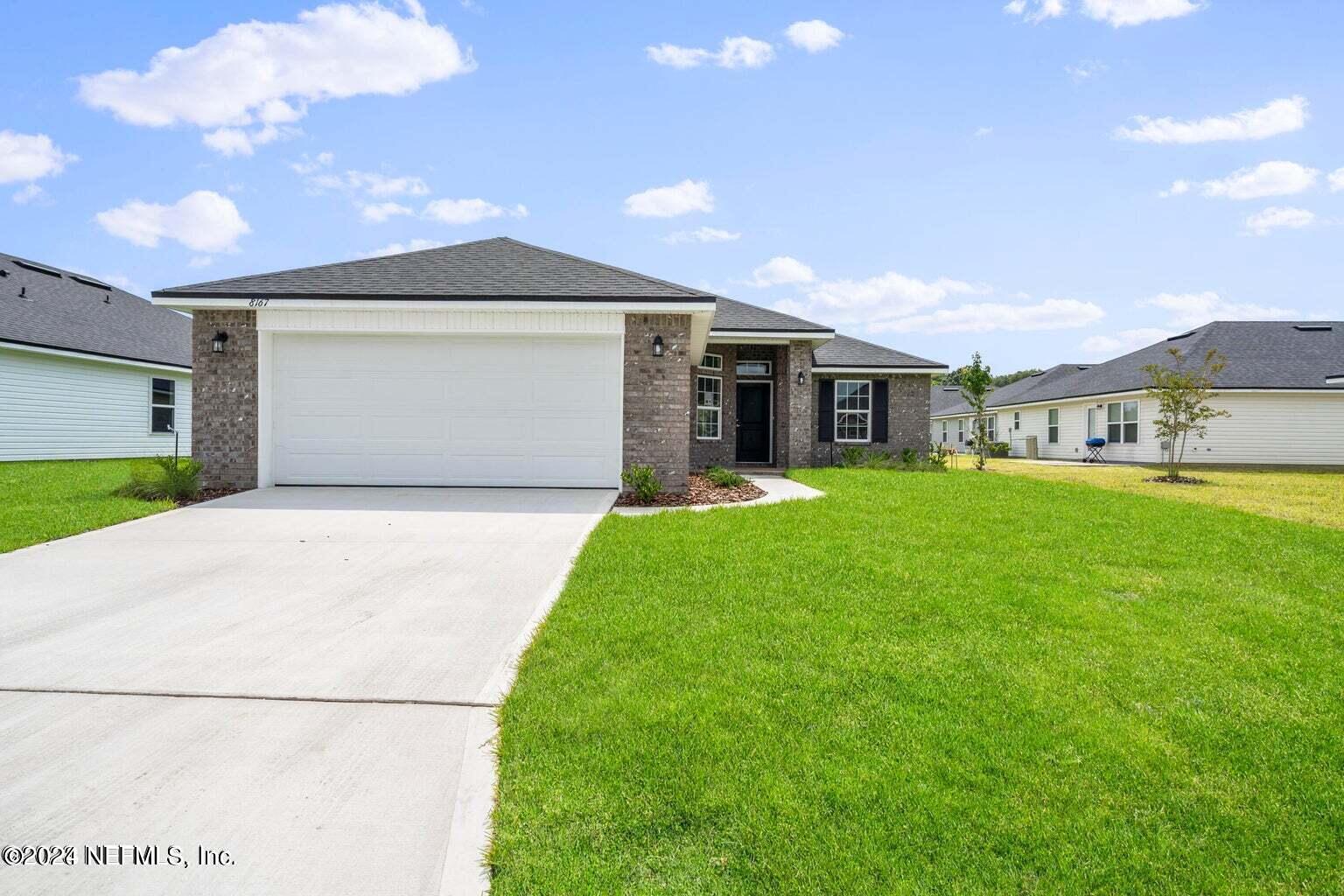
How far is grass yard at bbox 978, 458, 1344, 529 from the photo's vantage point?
10.3 meters

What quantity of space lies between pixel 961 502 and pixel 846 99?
6.78m

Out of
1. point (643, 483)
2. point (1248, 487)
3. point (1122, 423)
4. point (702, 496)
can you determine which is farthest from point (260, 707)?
A: point (1122, 423)

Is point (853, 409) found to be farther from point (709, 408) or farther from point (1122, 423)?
point (1122, 423)

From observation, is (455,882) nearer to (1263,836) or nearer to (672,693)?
(672,693)

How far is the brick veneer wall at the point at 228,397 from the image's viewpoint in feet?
33.4

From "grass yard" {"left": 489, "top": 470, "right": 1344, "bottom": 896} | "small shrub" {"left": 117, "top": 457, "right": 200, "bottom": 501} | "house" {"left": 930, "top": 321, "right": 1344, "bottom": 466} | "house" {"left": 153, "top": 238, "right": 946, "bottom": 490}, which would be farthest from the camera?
"house" {"left": 930, "top": 321, "right": 1344, "bottom": 466}

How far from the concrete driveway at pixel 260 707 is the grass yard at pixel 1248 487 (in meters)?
10.8

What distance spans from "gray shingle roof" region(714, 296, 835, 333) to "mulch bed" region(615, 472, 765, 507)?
16.4ft

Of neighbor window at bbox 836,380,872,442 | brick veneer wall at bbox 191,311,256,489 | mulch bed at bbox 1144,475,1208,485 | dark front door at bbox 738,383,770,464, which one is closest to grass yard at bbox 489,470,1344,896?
brick veneer wall at bbox 191,311,256,489

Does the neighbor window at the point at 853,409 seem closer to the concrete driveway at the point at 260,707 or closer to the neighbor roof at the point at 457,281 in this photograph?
the neighbor roof at the point at 457,281

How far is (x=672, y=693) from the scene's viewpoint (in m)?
3.27

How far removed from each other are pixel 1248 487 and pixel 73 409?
1079 inches

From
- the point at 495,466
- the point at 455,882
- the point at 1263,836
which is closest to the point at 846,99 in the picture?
the point at 495,466

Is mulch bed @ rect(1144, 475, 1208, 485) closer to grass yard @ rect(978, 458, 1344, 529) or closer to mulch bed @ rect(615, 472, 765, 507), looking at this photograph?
grass yard @ rect(978, 458, 1344, 529)
